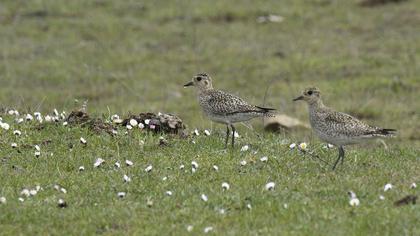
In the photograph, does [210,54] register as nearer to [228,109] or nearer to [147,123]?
[147,123]

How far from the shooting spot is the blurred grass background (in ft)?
82.0

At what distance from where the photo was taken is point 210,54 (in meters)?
29.7

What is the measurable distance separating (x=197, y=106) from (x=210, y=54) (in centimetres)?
542

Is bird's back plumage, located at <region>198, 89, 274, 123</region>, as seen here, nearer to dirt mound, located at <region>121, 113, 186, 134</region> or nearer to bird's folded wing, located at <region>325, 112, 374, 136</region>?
dirt mound, located at <region>121, 113, 186, 134</region>

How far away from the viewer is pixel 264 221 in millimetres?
10805

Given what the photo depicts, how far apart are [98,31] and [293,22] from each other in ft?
23.3

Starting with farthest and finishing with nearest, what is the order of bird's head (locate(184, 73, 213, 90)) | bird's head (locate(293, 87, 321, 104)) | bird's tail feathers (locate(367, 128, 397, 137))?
bird's head (locate(184, 73, 213, 90))
bird's head (locate(293, 87, 321, 104))
bird's tail feathers (locate(367, 128, 397, 137))

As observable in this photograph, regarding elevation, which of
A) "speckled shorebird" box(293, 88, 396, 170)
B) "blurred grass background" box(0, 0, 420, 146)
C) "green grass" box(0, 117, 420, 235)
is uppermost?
Result: "speckled shorebird" box(293, 88, 396, 170)

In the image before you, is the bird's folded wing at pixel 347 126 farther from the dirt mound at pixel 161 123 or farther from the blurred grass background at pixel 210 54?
the blurred grass background at pixel 210 54

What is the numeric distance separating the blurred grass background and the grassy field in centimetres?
7

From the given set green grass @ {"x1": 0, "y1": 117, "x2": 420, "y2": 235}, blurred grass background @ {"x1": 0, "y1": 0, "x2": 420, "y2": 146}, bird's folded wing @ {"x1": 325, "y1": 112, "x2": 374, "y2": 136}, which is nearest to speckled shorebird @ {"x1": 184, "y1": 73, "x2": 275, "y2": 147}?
green grass @ {"x1": 0, "y1": 117, "x2": 420, "y2": 235}

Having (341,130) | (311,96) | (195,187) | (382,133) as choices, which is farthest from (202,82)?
(382,133)

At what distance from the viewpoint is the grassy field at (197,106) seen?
11016 mm

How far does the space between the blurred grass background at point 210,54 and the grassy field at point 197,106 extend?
66mm
